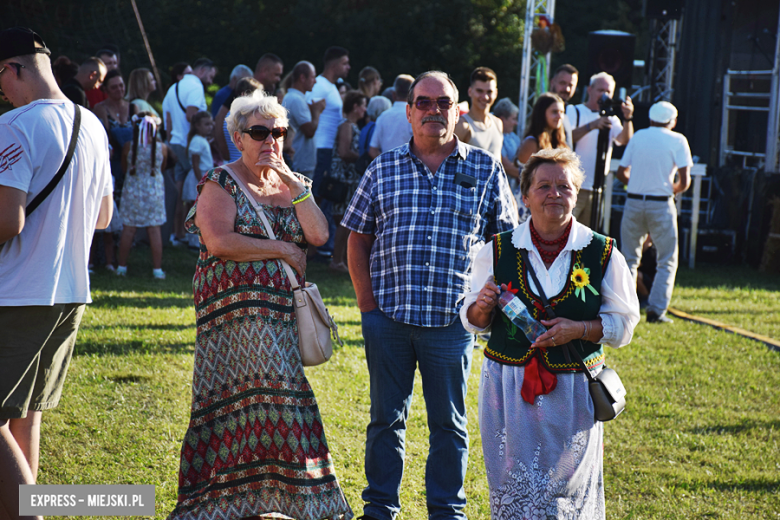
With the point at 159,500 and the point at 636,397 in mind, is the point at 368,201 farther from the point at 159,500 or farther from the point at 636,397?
the point at 636,397

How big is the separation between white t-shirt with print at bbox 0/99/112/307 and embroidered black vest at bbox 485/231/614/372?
1594 mm

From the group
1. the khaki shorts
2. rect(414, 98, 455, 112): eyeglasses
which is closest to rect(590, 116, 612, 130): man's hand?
rect(414, 98, 455, 112): eyeglasses

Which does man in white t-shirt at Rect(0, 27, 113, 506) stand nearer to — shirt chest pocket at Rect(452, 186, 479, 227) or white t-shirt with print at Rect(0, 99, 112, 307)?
white t-shirt with print at Rect(0, 99, 112, 307)

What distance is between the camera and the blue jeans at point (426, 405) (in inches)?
134

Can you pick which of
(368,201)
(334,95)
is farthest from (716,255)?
(368,201)

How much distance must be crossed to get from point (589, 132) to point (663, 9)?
353 inches

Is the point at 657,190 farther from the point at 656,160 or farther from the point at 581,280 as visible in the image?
the point at 581,280

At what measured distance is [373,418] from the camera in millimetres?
3508

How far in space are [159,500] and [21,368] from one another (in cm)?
114

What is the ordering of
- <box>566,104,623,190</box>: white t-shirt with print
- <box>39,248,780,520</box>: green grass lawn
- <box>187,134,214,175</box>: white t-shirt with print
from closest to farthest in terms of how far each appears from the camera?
<box>39,248,780,520</box>: green grass lawn, <box>566,104,623,190</box>: white t-shirt with print, <box>187,134,214,175</box>: white t-shirt with print

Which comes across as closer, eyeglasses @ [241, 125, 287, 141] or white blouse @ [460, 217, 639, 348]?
white blouse @ [460, 217, 639, 348]

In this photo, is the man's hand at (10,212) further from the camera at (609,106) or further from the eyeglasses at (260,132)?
the camera at (609,106)

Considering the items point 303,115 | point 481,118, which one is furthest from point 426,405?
point 303,115

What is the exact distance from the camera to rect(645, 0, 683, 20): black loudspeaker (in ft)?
48.2
